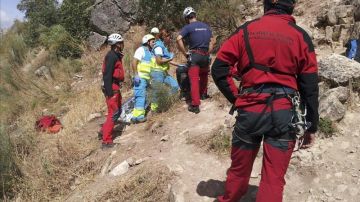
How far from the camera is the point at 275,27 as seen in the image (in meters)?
3.15

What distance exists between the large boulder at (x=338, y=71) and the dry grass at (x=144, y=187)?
8.33ft

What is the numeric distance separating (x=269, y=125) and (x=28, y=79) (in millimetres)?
9597

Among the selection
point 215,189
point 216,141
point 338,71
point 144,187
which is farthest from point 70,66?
point 215,189

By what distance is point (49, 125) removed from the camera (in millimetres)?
8117

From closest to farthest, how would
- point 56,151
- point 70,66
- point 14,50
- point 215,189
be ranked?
point 215,189
point 56,151
point 70,66
point 14,50

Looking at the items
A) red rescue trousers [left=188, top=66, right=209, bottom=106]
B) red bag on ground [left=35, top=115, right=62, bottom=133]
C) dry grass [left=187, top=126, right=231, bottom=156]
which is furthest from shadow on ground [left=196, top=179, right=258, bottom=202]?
red bag on ground [left=35, top=115, right=62, bottom=133]

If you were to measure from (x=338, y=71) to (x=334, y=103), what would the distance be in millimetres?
660

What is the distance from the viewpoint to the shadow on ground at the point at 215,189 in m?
4.35

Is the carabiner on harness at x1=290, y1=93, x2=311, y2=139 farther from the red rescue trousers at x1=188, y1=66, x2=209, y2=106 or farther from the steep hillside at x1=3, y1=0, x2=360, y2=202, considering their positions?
the red rescue trousers at x1=188, y1=66, x2=209, y2=106

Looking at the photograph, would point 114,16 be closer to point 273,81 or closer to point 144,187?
point 144,187

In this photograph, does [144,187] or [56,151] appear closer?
[144,187]

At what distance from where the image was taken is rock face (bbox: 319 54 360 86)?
5.54 metres

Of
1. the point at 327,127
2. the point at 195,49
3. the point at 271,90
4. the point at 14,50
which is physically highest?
the point at 271,90

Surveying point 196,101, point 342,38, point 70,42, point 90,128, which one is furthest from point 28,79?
point 342,38
